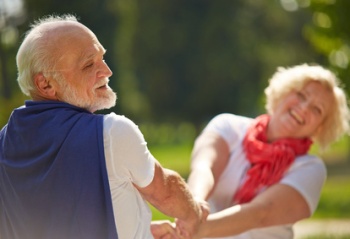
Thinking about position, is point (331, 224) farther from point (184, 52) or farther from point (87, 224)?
point (184, 52)

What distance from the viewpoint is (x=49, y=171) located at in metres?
3.23

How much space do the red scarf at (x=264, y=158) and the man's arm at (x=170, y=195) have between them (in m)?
1.19

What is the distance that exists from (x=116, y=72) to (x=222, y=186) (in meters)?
30.6

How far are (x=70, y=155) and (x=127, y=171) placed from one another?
0.84ft

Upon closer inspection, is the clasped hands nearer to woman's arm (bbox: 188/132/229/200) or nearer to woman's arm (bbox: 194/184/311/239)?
woman's arm (bbox: 194/184/311/239)

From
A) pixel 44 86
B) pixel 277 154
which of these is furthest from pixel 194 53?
pixel 44 86

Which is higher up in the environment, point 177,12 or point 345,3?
point 345,3

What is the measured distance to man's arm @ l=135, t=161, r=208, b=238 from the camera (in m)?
3.46

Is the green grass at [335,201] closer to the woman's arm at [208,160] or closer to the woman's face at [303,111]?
the woman's face at [303,111]

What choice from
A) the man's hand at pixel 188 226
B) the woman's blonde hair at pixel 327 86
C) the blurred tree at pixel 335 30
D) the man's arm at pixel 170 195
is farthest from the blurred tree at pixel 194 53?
the man's arm at pixel 170 195

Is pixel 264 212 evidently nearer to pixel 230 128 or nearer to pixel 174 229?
pixel 230 128

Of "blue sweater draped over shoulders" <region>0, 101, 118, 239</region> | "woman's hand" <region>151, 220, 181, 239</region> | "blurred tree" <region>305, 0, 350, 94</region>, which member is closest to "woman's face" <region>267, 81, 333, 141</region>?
"woman's hand" <region>151, 220, 181, 239</region>

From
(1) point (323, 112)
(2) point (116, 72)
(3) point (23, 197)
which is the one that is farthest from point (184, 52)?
(3) point (23, 197)

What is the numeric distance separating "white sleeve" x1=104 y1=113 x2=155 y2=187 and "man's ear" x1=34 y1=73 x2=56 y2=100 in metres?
0.28
